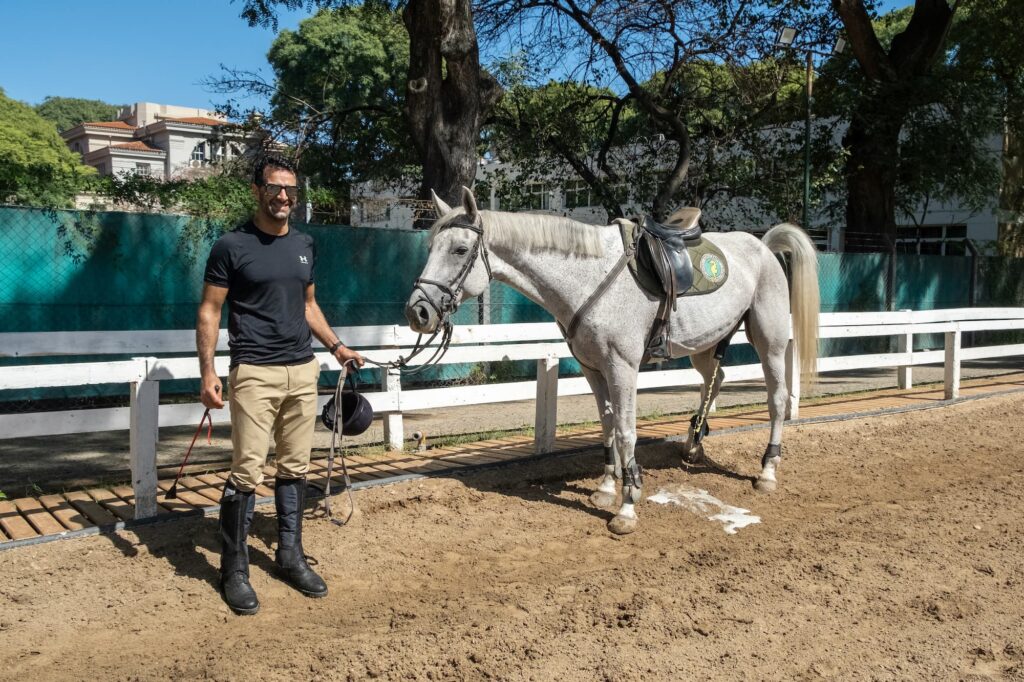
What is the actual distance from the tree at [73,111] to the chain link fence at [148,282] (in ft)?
271


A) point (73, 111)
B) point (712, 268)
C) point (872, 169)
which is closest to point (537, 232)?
point (712, 268)

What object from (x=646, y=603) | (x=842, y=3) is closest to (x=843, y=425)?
(x=646, y=603)

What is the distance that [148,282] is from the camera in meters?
9.24

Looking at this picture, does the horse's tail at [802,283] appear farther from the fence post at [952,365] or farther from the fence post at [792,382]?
the fence post at [952,365]

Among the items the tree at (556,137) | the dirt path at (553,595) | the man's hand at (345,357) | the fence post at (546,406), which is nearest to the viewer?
the dirt path at (553,595)

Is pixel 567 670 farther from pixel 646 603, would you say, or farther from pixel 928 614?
pixel 928 614

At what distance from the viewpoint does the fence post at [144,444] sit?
4.59 m

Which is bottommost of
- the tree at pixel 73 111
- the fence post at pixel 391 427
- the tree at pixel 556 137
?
the fence post at pixel 391 427

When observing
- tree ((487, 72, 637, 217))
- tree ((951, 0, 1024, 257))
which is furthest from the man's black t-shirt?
tree ((951, 0, 1024, 257))

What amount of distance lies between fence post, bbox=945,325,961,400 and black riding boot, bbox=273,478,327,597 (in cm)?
859

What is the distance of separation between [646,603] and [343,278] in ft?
23.6

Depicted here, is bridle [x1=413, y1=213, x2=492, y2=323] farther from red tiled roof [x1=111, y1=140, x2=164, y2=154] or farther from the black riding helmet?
red tiled roof [x1=111, y1=140, x2=164, y2=154]

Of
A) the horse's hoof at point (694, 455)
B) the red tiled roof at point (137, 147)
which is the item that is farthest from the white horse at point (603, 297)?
the red tiled roof at point (137, 147)

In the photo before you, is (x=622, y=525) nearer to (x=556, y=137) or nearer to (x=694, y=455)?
(x=694, y=455)
